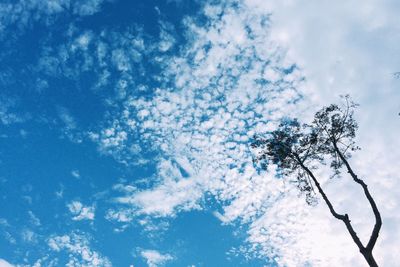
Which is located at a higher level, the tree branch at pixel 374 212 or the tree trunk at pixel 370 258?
the tree branch at pixel 374 212

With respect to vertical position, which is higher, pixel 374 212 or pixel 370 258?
pixel 374 212

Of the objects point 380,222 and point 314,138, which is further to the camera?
point 314,138

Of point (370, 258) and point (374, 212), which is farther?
point (374, 212)

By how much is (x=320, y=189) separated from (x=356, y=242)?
4.43 meters

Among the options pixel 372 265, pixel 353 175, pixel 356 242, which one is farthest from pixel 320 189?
pixel 372 265

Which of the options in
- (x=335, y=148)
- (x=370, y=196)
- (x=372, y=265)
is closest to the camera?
(x=372, y=265)

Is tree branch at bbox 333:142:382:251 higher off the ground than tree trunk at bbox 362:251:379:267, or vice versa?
tree branch at bbox 333:142:382:251

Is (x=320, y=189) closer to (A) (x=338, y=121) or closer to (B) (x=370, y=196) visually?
(B) (x=370, y=196)

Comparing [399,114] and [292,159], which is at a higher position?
[292,159]

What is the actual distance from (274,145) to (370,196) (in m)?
8.27

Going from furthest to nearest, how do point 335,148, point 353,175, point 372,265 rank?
point 335,148 < point 353,175 < point 372,265

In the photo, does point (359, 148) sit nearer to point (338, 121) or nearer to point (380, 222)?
point (338, 121)

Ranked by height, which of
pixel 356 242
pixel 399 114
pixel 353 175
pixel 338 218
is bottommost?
pixel 356 242

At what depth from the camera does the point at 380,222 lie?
2077 cm
